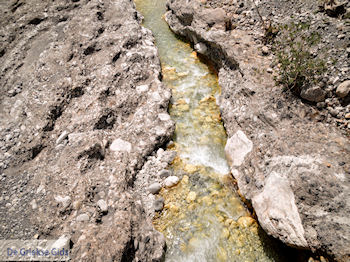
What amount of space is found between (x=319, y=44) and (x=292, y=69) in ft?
2.85

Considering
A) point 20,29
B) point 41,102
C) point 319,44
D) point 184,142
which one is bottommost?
point 184,142

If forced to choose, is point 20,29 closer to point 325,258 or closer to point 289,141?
point 289,141

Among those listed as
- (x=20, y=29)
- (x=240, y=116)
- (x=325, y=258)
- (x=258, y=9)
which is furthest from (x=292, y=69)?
(x=20, y=29)

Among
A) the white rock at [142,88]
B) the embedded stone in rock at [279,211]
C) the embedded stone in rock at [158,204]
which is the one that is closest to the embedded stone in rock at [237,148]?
the embedded stone in rock at [279,211]

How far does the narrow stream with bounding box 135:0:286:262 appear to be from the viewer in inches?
166

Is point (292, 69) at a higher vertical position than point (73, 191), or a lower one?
higher

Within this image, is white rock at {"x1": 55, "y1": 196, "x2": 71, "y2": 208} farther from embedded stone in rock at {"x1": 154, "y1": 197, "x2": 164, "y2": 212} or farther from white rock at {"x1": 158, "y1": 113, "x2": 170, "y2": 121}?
white rock at {"x1": 158, "y1": 113, "x2": 170, "y2": 121}

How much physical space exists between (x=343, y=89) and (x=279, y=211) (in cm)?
272

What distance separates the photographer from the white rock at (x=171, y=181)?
16.6 feet

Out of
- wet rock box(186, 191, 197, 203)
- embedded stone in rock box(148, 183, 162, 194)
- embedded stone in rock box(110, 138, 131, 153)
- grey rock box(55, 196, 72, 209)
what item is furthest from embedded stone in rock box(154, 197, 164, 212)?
grey rock box(55, 196, 72, 209)

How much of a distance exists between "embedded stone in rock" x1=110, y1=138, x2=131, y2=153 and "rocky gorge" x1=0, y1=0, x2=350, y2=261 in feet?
0.08

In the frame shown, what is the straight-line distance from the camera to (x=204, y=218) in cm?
Answer: 462

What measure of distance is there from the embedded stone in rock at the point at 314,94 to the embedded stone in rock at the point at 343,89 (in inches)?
11.2

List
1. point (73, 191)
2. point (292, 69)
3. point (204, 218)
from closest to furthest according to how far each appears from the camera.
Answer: point (73, 191)
point (204, 218)
point (292, 69)
